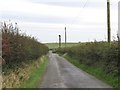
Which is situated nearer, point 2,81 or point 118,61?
point 2,81

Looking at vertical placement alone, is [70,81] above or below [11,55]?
below

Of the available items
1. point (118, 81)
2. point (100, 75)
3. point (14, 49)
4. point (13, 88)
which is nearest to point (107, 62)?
point (100, 75)

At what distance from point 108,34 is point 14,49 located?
16810 millimetres

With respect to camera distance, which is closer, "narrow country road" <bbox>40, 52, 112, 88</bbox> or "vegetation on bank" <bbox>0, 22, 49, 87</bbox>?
"vegetation on bank" <bbox>0, 22, 49, 87</bbox>

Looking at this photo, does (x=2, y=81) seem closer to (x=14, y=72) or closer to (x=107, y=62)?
(x=14, y=72)

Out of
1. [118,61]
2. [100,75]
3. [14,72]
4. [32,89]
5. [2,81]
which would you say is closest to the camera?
→ [2,81]

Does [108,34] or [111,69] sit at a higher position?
[108,34]

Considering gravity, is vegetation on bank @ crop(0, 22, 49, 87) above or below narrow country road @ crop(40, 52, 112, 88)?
above

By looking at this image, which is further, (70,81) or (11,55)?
(70,81)

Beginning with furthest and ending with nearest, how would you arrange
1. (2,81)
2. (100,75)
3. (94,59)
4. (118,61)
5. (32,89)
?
1. (94,59)
2. (100,75)
3. (118,61)
4. (32,89)
5. (2,81)

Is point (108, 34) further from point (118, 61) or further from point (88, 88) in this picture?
point (88, 88)

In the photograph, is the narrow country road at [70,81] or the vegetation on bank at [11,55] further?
the narrow country road at [70,81]

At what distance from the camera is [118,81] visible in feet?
76.2

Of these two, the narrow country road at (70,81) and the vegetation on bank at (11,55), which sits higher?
the vegetation on bank at (11,55)
